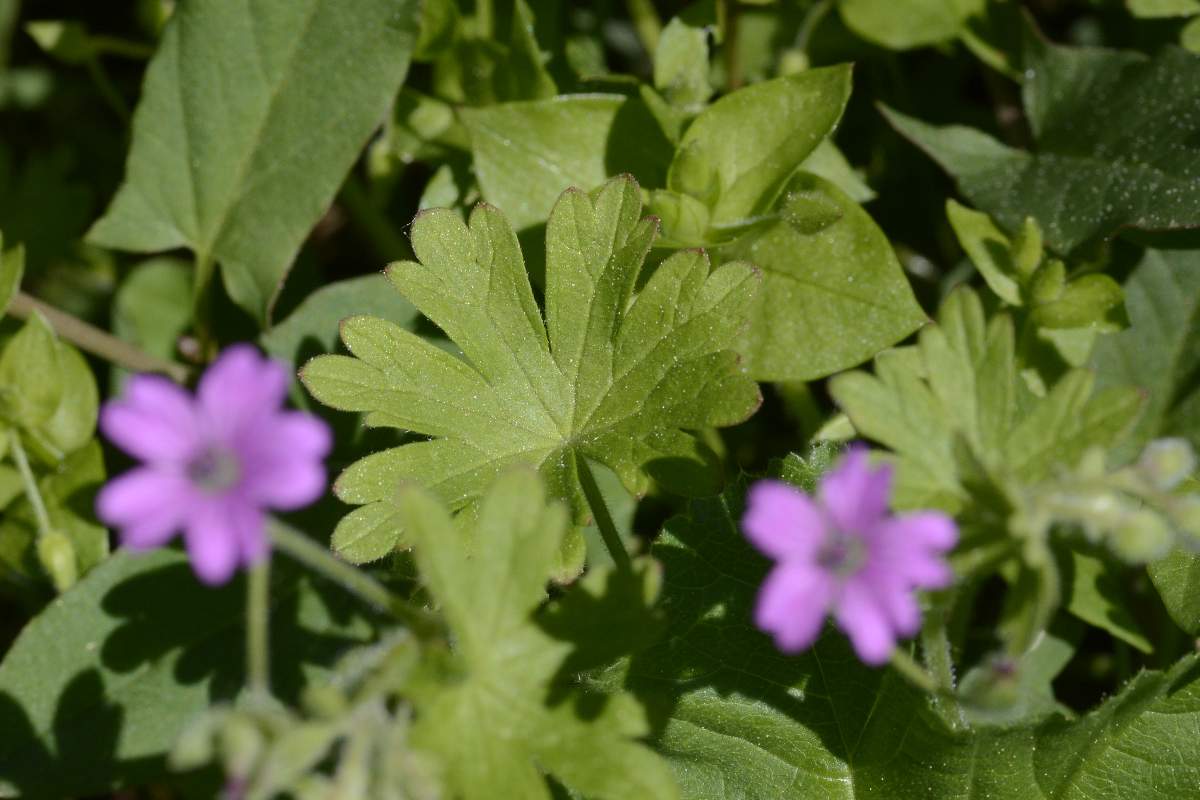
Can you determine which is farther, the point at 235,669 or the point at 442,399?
the point at 235,669

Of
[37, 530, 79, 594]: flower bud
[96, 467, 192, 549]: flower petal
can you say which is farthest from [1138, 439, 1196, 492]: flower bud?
[37, 530, 79, 594]: flower bud

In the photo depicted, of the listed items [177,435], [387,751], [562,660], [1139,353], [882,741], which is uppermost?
[177,435]

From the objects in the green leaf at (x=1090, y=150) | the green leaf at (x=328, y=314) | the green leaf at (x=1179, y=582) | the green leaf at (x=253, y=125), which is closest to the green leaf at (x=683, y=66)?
the green leaf at (x=1090, y=150)

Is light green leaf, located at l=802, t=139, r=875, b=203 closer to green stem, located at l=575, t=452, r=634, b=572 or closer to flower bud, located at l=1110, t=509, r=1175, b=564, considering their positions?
green stem, located at l=575, t=452, r=634, b=572

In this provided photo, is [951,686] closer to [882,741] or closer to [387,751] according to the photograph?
[882,741]

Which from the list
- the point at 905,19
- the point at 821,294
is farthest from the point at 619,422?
the point at 905,19

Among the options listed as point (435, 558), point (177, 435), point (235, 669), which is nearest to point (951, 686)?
point (435, 558)
